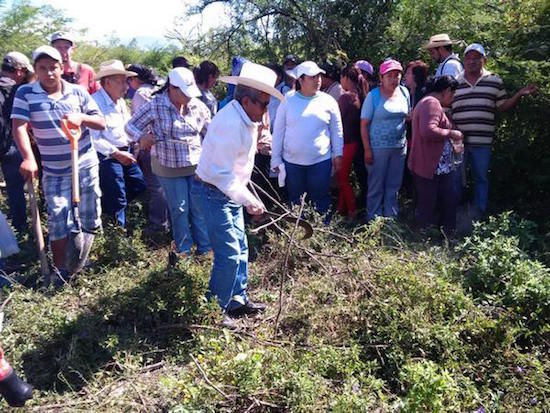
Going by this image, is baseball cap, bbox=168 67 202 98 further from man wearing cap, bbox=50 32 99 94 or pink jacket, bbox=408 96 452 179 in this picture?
pink jacket, bbox=408 96 452 179

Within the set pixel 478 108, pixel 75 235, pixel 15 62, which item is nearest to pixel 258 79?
pixel 75 235

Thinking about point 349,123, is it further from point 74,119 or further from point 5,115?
point 5,115

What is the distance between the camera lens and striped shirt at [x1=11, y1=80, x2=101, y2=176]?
4.43 m

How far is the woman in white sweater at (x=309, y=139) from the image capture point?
18.1 feet

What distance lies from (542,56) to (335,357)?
3914mm

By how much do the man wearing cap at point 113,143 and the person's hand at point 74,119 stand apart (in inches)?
37.0

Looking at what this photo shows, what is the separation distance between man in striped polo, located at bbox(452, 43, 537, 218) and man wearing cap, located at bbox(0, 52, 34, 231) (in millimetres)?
4490

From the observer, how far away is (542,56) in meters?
5.54

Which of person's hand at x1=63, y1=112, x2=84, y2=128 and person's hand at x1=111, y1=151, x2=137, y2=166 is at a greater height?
person's hand at x1=63, y1=112, x2=84, y2=128

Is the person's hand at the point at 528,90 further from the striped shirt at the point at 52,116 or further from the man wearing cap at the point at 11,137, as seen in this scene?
the man wearing cap at the point at 11,137

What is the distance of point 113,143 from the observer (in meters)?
5.64

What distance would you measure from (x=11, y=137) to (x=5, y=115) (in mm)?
222

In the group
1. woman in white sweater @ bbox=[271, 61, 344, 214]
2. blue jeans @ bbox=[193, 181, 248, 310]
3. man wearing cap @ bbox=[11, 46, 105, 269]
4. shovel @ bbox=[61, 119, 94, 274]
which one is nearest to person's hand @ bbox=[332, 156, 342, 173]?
woman in white sweater @ bbox=[271, 61, 344, 214]

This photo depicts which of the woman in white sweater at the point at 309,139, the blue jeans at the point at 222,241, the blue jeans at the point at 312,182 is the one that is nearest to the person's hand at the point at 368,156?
the woman in white sweater at the point at 309,139
